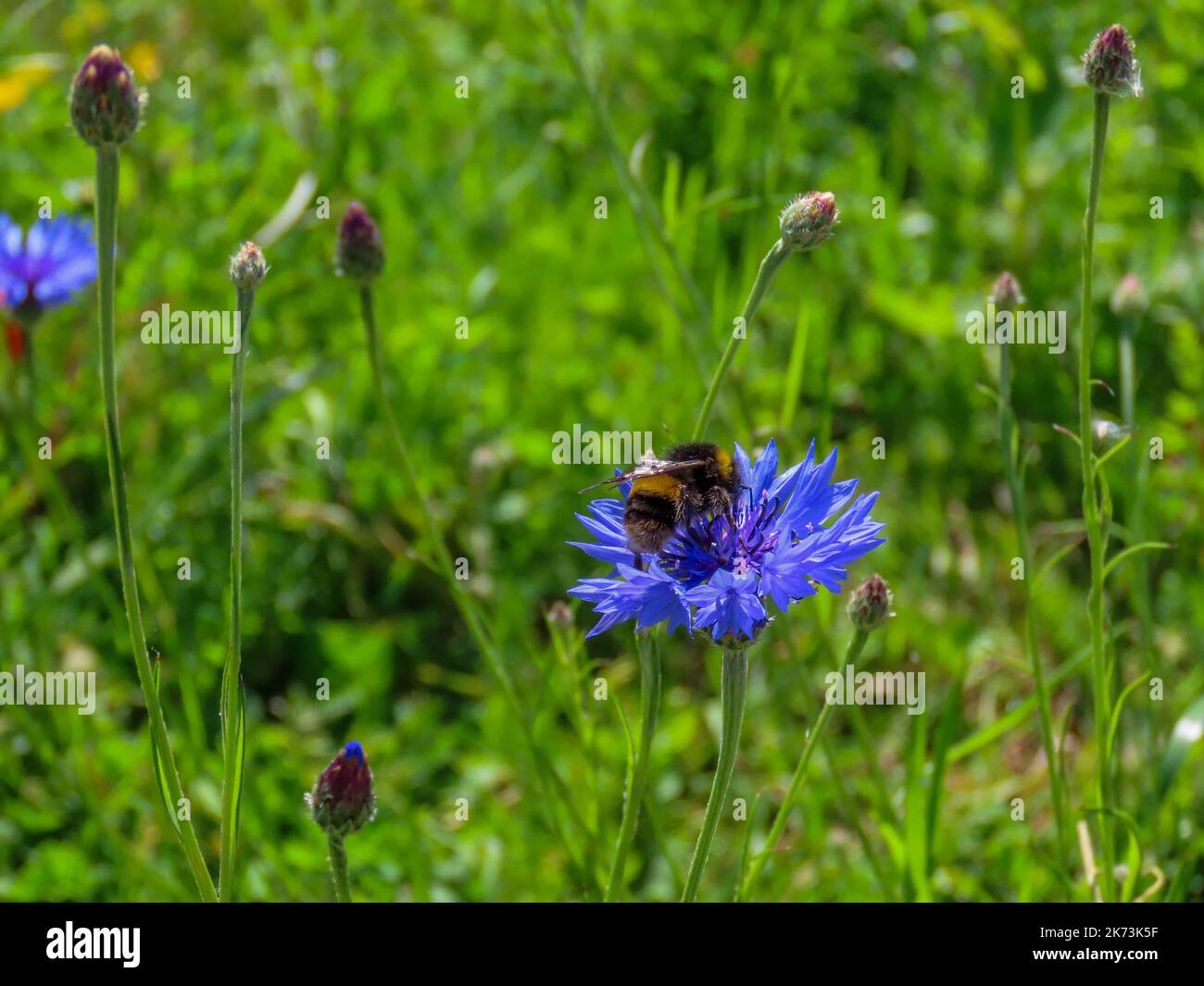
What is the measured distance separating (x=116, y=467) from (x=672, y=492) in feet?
1.78

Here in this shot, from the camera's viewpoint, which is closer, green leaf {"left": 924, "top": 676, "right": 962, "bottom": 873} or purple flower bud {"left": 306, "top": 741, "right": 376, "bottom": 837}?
purple flower bud {"left": 306, "top": 741, "right": 376, "bottom": 837}

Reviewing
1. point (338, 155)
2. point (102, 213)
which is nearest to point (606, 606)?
point (102, 213)

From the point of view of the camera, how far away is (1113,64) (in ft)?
4.35

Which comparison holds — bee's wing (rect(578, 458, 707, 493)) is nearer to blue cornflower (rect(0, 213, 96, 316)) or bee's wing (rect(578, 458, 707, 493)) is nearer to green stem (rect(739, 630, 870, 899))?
green stem (rect(739, 630, 870, 899))

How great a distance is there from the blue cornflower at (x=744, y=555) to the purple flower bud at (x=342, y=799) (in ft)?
1.06

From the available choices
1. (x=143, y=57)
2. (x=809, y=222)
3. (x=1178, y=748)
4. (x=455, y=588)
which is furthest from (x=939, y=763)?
(x=143, y=57)

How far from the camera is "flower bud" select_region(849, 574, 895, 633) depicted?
4.54ft

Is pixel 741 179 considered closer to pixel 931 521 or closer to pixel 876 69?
pixel 876 69

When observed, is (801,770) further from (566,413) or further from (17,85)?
(17,85)

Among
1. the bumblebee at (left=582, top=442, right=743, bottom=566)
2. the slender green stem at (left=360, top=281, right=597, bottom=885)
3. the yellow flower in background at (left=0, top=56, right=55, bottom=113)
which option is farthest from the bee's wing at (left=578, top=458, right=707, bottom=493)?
the yellow flower in background at (left=0, top=56, right=55, bottom=113)

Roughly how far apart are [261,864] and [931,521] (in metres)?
1.49

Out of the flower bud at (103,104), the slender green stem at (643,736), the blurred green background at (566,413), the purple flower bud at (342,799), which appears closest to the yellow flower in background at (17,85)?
the blurred green background at (566,413)

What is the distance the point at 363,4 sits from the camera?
3.99m

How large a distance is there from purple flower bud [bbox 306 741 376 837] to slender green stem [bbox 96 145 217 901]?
0.41ft
